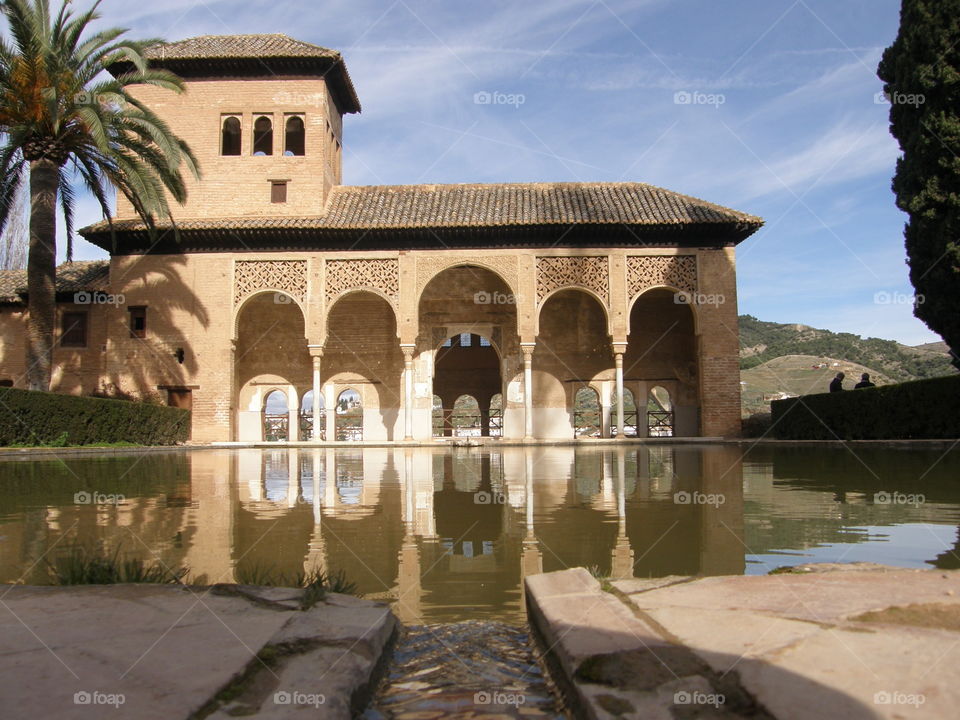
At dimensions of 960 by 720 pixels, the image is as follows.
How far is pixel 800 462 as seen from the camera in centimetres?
1038

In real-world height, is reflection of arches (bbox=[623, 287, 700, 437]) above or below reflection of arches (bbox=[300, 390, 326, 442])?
above

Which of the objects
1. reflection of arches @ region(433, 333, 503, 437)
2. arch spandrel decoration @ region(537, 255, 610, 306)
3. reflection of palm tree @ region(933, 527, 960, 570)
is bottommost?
reflection of palm tree @ region(933, 527, 960, 570)

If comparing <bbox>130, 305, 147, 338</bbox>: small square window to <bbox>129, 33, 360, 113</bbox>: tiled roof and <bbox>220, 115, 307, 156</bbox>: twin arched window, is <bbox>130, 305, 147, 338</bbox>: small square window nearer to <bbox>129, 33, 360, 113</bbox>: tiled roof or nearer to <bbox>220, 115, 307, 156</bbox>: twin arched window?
<bbox>220, 115, 307, 156</bbox>: twin arched window

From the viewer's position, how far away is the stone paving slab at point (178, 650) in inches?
65.1

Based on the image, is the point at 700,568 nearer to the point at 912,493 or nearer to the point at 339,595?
the point at 339,595

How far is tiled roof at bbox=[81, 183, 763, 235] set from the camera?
20.8 meters

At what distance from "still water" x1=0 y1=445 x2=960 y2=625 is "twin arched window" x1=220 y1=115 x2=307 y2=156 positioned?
1636 cm

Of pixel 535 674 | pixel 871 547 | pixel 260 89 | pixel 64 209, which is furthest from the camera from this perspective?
pixel 260 89

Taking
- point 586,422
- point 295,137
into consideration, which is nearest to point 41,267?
point 295,137

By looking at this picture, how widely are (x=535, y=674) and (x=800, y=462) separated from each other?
920 cm

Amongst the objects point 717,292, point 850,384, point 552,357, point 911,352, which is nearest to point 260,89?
point 552,357

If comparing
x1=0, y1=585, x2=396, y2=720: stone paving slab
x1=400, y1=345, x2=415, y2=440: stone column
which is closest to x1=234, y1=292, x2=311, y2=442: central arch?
x1=400, y1=345, x2=415, y2=440: stone column

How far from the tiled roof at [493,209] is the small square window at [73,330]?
2.49 m

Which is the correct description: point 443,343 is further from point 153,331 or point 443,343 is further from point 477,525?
point 477,525
